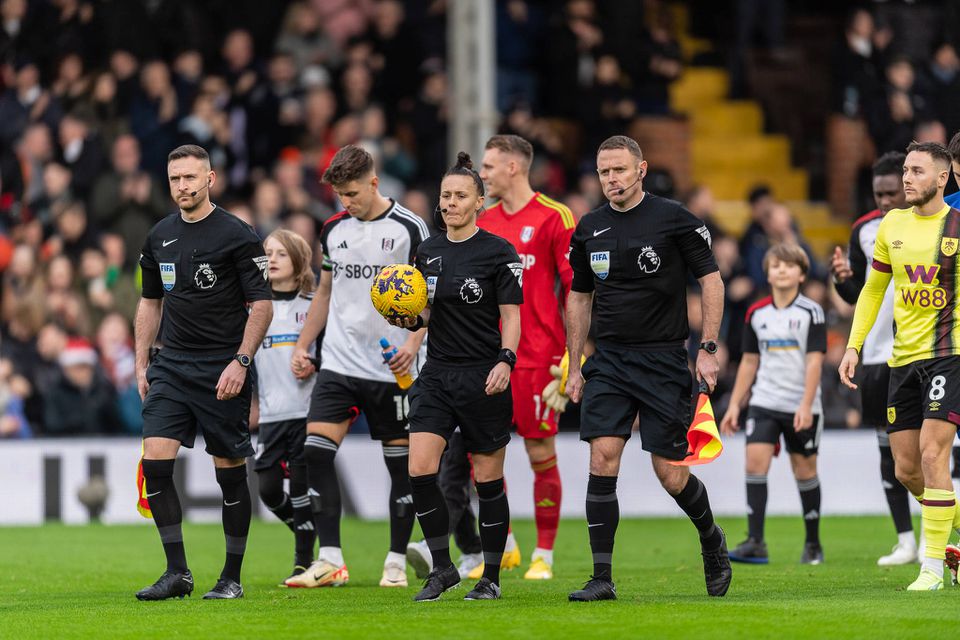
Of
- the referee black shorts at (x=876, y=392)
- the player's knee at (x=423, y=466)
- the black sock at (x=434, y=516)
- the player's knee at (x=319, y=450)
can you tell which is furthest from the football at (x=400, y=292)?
the referee black shorts at (x=876, y=392)

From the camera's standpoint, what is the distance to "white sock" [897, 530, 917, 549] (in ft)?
39.2

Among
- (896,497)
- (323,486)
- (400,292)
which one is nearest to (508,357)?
(400,292)

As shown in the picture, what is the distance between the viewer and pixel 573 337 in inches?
376

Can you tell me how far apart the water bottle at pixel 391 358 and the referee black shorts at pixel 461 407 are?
0.54m

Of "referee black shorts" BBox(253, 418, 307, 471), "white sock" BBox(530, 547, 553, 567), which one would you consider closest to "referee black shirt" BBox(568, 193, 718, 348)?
"white sock" BBox(530, 547, 553, 567)

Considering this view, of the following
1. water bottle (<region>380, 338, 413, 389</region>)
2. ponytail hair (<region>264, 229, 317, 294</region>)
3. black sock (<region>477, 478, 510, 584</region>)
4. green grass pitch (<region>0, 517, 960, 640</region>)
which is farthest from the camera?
ponytail hair (<region>264, 229, 317, 294</region>)

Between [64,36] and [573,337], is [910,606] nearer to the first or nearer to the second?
[573,337]

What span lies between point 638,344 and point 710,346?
41cm

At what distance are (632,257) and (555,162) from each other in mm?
10979

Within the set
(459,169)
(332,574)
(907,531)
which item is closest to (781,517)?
(907,531)

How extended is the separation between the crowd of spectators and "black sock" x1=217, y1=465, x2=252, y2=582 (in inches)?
304

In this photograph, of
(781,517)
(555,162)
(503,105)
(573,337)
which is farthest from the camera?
(503,105)

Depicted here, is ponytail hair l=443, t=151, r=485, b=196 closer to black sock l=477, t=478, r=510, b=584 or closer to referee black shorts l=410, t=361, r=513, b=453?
referee black shorts l=410, t=361, r=513, b=453

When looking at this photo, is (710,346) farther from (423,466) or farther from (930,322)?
(423,466)
